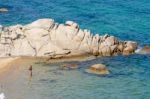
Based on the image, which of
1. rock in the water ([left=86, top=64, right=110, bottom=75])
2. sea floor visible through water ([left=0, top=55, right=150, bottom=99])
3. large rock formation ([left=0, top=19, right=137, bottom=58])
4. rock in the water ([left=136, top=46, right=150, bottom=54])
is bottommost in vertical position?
sea floor visible through water ([left=0, top=55, right=150, bottom=99])

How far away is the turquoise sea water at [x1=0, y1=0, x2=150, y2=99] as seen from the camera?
57.1 m

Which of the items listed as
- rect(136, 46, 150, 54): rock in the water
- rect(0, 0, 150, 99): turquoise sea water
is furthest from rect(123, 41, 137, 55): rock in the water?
rect(0, 0, 150, 99): turquoise sea water

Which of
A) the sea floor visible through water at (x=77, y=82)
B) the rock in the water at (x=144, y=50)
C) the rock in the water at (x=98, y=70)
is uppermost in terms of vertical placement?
the rock in the water at (x=144, y=50)

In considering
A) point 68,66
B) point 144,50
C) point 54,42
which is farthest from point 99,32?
point 68,66

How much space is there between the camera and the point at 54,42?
222 ft

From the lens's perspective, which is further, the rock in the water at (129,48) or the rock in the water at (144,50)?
the rock in the water at (144,50)

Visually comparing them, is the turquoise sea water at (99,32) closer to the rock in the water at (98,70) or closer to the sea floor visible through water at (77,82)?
the sea floor visible through water at (77,82)

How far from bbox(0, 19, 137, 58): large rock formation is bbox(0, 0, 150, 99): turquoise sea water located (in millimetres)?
2019

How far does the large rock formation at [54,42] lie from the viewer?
66.5m

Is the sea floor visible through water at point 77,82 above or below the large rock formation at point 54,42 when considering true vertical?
below

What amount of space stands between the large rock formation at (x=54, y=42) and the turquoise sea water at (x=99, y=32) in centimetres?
202

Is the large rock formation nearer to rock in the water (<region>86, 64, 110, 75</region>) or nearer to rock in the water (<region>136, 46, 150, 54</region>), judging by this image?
rock in the water (<region>136, 46, 150, 54</region>)

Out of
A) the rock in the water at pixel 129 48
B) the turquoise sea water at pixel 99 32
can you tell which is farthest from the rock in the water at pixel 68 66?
the rock in the water at pixel 129 48

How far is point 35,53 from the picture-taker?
66.4 m
